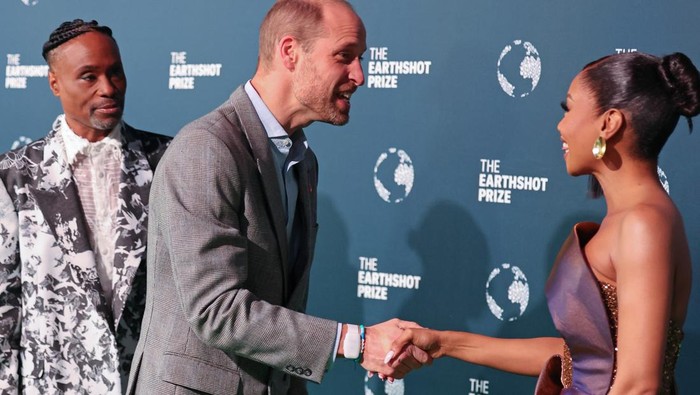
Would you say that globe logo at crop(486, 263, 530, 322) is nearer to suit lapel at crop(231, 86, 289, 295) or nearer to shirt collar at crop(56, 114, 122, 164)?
suit lapel at crop(231, 86, 289, 295)

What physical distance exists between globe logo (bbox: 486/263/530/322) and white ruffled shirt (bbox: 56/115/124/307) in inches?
45.9

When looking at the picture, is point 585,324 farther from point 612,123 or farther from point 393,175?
point 393,175

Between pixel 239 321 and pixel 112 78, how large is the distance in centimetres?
105

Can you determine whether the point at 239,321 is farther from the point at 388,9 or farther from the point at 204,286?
the point at 388,9

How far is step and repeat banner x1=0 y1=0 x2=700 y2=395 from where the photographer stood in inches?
110

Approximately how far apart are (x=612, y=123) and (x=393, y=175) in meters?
1.30

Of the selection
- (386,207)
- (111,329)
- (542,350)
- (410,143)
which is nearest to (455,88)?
(410,143)

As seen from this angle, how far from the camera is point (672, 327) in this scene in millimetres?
1897

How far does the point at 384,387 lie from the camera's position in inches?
128

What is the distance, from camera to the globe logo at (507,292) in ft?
9.68

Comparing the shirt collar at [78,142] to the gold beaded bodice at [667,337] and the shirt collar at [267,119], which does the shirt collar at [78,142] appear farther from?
the gold beaded bodice at [667,337]

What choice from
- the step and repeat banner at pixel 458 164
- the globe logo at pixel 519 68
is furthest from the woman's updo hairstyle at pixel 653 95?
the globe logo at pixel 519 68

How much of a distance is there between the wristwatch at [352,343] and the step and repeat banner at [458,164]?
39.1 inches

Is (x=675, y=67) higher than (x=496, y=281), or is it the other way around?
(x=675, y=67)
